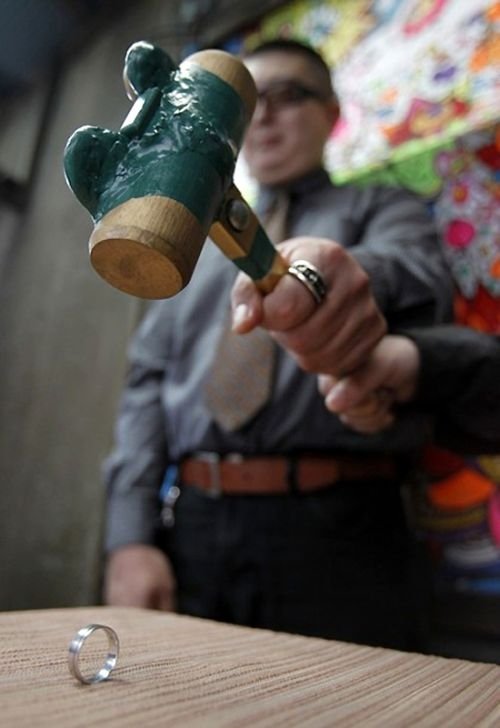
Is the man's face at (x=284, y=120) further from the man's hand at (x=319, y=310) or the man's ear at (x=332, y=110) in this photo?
the man's hand at (x=319, y=310)

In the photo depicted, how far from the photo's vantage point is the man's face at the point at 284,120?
104 centimetres

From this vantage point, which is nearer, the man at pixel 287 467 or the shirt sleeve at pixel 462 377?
the shirt sleeve at pixel 462 377

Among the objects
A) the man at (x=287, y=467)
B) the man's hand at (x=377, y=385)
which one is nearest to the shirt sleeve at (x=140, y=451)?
the man at (x=287, y=467)

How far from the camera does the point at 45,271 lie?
3.36 feet

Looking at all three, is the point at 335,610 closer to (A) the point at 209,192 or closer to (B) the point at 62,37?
(A) the point at 209,192

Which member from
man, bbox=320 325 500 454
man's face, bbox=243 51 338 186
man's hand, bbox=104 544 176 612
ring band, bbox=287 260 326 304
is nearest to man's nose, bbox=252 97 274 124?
man's face, bbox=243 51 338 186

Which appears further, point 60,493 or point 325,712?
point 60,493

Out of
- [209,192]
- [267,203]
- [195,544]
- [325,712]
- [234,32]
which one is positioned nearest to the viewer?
[325,712]

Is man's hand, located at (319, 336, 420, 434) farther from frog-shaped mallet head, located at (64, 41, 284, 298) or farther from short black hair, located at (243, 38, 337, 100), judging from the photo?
short black hair, located at (243, 38, 337, 100)

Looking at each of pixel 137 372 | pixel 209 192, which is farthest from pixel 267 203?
pixel 209 192

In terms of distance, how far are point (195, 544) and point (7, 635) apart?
1.70 feet

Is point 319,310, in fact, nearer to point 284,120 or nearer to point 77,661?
point 77,661

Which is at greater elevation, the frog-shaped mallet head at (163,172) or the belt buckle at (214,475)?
the frog-shaped mallet head at (163,172)

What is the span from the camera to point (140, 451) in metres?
1.07
